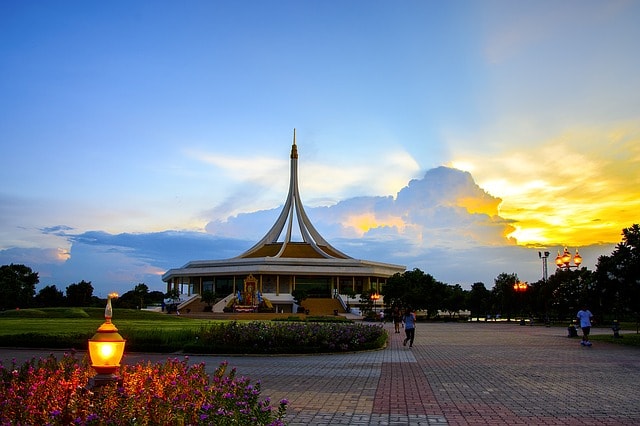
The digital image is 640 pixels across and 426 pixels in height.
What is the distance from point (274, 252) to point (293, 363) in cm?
5974

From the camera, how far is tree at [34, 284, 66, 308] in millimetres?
57344

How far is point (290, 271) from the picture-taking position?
6600cm

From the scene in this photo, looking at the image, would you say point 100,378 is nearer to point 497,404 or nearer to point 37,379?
point 37,379

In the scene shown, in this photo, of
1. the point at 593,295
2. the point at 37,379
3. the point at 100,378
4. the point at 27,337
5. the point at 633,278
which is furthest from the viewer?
the point at 593,295

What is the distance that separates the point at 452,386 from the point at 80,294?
2262 inches

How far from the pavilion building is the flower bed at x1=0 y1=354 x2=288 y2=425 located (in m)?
57.1

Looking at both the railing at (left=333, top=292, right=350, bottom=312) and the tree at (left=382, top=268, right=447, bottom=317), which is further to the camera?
the railing at (left=333, top=292, right=350, bottom=312)

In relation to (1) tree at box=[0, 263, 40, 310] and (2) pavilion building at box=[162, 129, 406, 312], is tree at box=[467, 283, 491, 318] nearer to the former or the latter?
(2) pavilion building at box=[162, 129, 406, 312]

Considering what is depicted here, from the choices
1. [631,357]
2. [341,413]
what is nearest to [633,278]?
[631,357]

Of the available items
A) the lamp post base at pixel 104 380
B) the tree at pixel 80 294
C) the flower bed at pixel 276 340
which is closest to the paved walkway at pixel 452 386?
the flower bed at pixel 276 340

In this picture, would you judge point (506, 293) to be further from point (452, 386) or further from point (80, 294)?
point (452, 386)

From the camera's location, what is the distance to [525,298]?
48438 millimetres

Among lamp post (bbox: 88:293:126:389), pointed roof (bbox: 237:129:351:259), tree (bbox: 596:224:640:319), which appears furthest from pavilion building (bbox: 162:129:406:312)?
lamp post (bbox: 88:293:126:389)

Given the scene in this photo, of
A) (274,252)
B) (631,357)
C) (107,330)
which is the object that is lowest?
(631,357)
